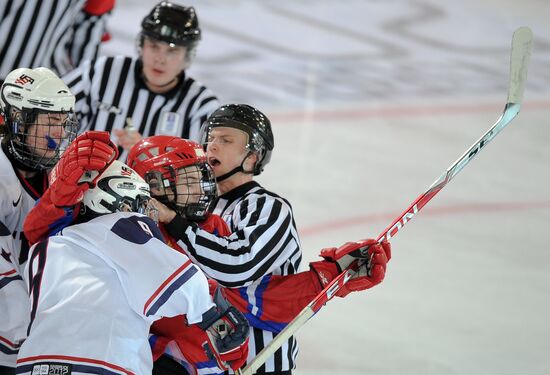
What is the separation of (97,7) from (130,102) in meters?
0.80

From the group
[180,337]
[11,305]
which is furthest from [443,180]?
[11,305]

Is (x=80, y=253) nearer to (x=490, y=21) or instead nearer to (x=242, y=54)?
(x=242, y=54)

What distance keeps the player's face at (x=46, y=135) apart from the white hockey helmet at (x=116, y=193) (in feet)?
1.46

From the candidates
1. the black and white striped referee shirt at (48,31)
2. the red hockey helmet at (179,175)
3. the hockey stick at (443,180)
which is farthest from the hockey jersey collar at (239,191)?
the black and white striped referee shirt at (48,31)

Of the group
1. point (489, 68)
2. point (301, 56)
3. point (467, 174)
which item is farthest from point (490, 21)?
point (467, 174)

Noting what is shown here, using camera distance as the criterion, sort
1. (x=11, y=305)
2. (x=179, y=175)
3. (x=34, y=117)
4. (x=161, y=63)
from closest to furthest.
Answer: (x=11, y=305), (x=179, y=175), (x=34, y=117), (x=161, y=63)

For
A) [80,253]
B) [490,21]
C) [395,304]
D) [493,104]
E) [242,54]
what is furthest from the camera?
[490,21]

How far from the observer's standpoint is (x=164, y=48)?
470 cm

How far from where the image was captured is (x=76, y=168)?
288cm

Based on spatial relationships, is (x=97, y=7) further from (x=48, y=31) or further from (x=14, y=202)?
(x=14, y=202)

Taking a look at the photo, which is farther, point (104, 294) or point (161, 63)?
point (161, 63)

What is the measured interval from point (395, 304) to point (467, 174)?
74.7 inches

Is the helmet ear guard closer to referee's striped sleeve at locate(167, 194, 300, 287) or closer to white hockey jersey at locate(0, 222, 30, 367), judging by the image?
referee's striped sleeve at locate(167, 194, 300, 287)

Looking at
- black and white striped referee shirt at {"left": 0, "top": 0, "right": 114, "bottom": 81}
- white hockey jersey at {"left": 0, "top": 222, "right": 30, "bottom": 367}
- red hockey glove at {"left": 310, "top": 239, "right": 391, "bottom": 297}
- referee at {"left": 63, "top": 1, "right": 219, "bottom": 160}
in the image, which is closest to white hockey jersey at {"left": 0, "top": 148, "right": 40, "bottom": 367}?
white hockey jersey at {"left": 0, "top": 222, "right": 30, "bottom": 367}
